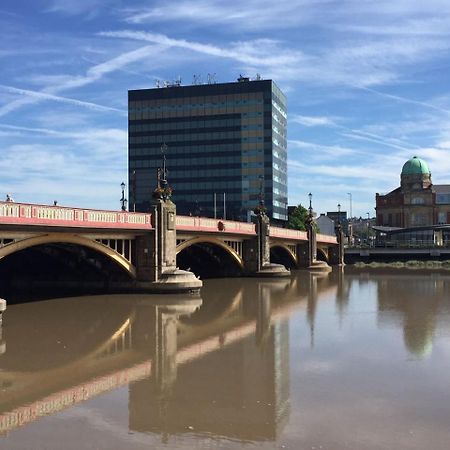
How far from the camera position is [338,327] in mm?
26719

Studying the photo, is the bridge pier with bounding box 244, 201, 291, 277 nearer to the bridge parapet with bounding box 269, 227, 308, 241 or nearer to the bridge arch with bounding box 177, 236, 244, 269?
the bridge arch with bounding box 177, 236, 244, 269

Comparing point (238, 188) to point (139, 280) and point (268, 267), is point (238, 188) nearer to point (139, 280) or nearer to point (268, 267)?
point (268, 267)

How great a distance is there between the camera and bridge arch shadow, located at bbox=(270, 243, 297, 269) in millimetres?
75125

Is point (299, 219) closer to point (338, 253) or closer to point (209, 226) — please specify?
point (338, 253)

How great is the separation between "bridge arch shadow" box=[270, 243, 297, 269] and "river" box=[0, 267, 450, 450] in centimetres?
4244

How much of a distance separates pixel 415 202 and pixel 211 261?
89.4 metres

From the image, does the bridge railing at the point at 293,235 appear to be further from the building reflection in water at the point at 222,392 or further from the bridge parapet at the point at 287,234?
the building reflection in water at the point at 222,392

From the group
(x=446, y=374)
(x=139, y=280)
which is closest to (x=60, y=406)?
(x=446, y=374)

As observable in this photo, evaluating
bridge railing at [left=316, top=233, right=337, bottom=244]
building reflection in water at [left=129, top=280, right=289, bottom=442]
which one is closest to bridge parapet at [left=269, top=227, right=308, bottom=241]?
bridge railing at [left=316, top=233, right=337, bottom=244]

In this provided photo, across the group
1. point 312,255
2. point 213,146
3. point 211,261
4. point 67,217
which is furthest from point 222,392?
point 213,146

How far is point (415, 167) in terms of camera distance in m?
140

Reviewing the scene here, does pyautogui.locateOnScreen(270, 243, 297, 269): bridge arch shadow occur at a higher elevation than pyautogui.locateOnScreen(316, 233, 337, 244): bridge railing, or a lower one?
lower

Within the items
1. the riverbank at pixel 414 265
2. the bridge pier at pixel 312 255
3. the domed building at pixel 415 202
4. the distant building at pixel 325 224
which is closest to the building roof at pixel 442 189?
the domed building at pixel 415 202

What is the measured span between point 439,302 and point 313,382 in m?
24.5
